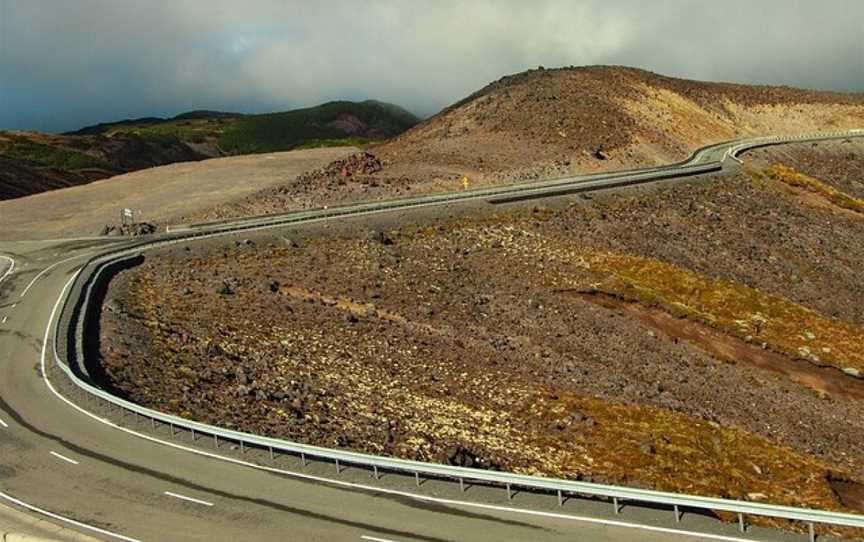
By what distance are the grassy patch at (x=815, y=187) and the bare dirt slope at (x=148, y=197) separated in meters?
48.8

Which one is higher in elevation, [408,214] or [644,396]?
[408,214]

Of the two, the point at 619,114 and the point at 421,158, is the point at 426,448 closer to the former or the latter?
the point at 421,158

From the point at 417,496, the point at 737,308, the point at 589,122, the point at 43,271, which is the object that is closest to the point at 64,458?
the point at 417,496

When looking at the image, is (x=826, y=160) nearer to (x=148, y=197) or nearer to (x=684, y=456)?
(x=148, y=197)

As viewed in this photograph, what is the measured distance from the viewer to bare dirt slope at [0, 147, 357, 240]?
64.1m

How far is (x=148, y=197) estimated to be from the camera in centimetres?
7612

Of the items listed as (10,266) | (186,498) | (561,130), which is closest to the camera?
(186,498)

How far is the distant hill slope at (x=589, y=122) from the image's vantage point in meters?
77.3

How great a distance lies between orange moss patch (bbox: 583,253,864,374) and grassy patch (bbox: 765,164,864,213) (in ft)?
94.5

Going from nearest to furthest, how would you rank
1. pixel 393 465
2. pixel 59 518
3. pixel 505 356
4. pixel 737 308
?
pixel 59 518 → pixel 393 465 → pixel 505 356 → pixel 737 308

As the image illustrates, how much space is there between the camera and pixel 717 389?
1479 inches

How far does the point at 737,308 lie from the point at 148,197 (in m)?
54.9

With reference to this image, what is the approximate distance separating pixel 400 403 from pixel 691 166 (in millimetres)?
53031

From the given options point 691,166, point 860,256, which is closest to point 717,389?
point 860,256
